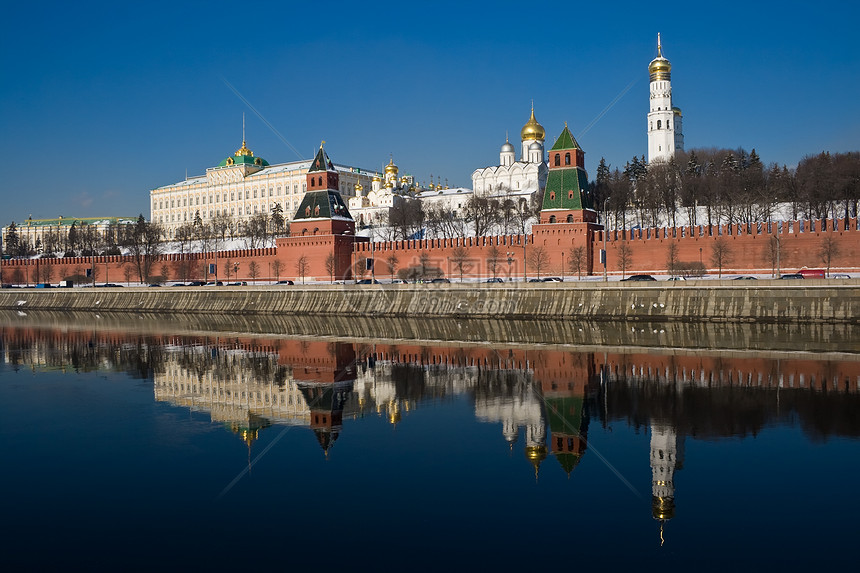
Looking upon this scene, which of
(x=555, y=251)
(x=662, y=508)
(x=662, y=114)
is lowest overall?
(x=662, y=508)

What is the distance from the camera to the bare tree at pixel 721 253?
2823cm

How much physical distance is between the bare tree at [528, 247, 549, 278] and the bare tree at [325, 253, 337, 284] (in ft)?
28.3

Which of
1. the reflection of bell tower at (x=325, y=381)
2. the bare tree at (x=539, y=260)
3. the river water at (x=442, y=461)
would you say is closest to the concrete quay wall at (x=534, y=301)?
the river water at (x=442, y=461)

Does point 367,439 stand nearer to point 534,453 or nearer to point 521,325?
point 534,453

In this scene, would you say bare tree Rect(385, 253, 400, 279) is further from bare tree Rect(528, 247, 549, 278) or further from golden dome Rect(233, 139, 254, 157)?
golden dome Rect(233, 139, 254, 157)

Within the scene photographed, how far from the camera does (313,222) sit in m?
35.2

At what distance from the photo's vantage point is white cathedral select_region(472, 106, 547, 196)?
184 ft

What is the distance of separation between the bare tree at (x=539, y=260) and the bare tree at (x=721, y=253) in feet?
20.5

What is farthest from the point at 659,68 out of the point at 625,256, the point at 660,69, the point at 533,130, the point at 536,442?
the point at 536,442

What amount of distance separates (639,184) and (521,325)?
23.0m

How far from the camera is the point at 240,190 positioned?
69.7 m

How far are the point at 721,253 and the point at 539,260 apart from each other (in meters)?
6.76

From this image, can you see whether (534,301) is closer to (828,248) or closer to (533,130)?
(828,248)

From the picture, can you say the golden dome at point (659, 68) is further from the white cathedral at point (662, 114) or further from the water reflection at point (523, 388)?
the water reflection at point (523, 388)
